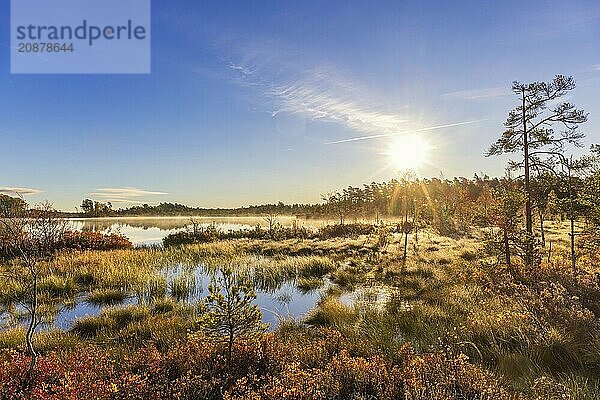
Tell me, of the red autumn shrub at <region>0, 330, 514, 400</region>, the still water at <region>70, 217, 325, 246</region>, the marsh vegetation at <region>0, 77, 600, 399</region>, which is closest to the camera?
the red autumn shrub at <region>0, 330, 514, 400</region>

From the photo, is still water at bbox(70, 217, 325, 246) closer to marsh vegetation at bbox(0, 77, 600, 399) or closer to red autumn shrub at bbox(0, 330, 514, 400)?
marsh vegetation at bbox(0, 77, 600, 399)

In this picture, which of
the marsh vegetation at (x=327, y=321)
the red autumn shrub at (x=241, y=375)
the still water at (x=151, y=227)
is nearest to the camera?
the red autumn shrub at (x=241, y=375)

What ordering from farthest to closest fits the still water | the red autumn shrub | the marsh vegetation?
1. the still water
2. the marsh vegetation
3. the red autumn shrub

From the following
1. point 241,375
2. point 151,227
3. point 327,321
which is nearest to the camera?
point 241,375

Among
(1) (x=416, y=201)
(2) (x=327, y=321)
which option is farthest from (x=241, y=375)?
(1) (x=416, y=201)

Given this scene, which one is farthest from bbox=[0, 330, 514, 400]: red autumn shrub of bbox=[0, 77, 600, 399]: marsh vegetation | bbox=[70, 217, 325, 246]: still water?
bbox=[70, 217, 325, 246]: still water

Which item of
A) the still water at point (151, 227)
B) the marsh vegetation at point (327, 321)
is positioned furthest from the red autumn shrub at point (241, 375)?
the still water at point (151, 227)

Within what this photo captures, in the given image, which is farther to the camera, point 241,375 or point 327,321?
point 327,321

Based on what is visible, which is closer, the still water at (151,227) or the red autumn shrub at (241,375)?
the red autumn shrub at (241,375)

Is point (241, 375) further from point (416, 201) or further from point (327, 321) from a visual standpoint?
point (416, 201)

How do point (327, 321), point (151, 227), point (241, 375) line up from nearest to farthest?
point (241, 375), point (327, 321), point (151, 227)

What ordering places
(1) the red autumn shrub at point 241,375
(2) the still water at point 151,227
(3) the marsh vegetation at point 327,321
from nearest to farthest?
(1) the red autumn shrub at point 241,375 → (3) the marsh vegetation at point 327,321 → (2) the still water at point 151,227

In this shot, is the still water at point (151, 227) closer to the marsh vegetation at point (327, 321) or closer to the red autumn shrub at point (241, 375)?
the marsh vegetation at point (327, 321)

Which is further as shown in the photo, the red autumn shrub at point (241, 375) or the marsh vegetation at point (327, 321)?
the marsh vegetation at point (327, 321)
